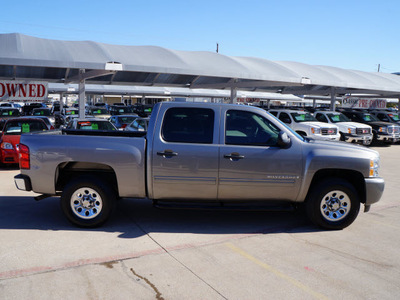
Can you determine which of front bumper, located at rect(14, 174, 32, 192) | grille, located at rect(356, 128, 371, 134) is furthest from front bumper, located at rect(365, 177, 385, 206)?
grille, located at rect(356, 128, 371, 134)

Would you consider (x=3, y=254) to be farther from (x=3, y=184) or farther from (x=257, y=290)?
(x=3, y=184)

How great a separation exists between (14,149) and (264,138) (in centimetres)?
794

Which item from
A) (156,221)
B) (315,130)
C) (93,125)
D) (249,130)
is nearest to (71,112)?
(93,125)

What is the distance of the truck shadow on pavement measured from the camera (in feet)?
19.2

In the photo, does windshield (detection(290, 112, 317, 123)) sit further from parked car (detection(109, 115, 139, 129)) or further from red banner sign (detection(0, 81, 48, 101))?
red banner sign (detection(0, 81, 48, 101))

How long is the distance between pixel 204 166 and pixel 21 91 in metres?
11.9

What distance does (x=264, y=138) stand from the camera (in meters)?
5.78

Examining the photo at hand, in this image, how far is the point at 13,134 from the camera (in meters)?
11.7

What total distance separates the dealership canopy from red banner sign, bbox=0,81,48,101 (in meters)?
0.90

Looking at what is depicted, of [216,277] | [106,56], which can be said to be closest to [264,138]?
[216,277]

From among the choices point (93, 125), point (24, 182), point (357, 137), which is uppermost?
point (93, 125)

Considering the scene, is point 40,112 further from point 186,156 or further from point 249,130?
point 249,130

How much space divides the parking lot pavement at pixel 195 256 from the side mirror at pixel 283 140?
4.42ft

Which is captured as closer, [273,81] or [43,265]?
[43,265]
